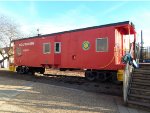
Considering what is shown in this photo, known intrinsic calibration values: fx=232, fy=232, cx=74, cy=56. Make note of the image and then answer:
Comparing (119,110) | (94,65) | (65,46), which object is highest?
(65,46)

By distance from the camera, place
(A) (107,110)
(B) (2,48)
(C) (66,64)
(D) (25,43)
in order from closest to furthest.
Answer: (A) (107,110), (C) (66,64), (D) (25,43), (B) (2,48)

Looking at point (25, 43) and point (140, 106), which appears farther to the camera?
point (25, 43)

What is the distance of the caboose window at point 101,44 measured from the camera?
45.2ft

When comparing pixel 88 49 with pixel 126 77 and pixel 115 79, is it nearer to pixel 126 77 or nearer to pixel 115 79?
pixel 115 79

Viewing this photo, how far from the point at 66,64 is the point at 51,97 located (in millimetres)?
5591

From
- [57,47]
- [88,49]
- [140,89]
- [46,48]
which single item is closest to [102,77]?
[88,49]

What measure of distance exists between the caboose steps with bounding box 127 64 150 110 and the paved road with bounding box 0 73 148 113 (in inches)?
17.9

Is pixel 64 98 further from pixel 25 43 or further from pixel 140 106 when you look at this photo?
pixel 25 43

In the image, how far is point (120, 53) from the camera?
46.7 ft

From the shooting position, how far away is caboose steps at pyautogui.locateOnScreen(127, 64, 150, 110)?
9.64 meters

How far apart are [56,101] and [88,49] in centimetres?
541

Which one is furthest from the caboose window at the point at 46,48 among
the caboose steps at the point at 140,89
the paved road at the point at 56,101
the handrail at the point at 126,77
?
the caboose steps at the point at 140,89

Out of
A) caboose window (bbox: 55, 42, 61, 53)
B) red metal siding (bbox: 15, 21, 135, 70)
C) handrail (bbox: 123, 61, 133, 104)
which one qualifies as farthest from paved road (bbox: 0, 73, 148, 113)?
caboose window (bbox: 55, 42, 61, 53)

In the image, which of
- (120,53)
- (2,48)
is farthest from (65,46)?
(2,48)
